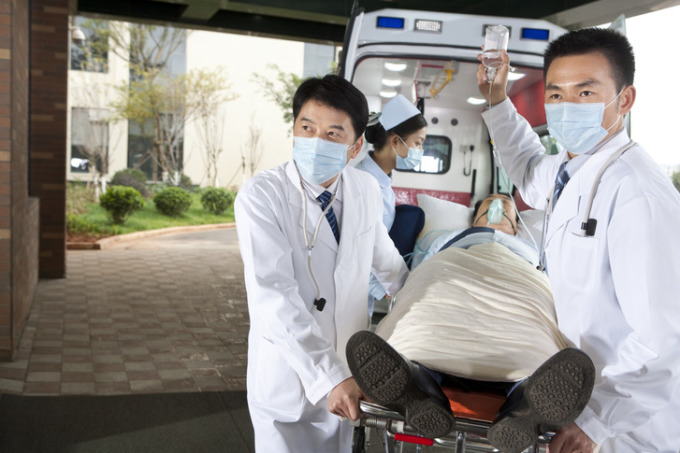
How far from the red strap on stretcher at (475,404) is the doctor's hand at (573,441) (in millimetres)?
190

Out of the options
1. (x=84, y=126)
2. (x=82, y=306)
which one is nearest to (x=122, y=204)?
(x=84, y=126)

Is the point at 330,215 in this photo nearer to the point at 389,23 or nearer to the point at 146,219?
the point at 389,23

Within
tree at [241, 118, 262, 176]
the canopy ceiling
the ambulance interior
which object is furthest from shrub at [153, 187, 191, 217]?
the ambulance interior

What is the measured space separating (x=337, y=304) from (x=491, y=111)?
107 centimetres

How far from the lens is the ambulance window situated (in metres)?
5.81

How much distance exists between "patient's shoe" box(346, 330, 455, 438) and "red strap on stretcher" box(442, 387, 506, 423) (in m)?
0.10

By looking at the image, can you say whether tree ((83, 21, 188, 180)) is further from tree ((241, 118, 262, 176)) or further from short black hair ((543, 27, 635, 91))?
short black hair ((543, 27, 635, 91))

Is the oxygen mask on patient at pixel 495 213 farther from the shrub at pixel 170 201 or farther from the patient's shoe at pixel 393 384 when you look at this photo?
the shrub at pixel 170 201

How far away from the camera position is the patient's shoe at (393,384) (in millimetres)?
1640

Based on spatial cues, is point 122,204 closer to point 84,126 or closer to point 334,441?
point 84,126

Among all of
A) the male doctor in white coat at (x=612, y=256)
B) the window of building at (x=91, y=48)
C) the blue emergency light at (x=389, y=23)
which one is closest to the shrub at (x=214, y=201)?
the window of building at (x=91, y=48)

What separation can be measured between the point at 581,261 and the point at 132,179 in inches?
620

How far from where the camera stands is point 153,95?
16.3 meters

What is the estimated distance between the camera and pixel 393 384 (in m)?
1.65
